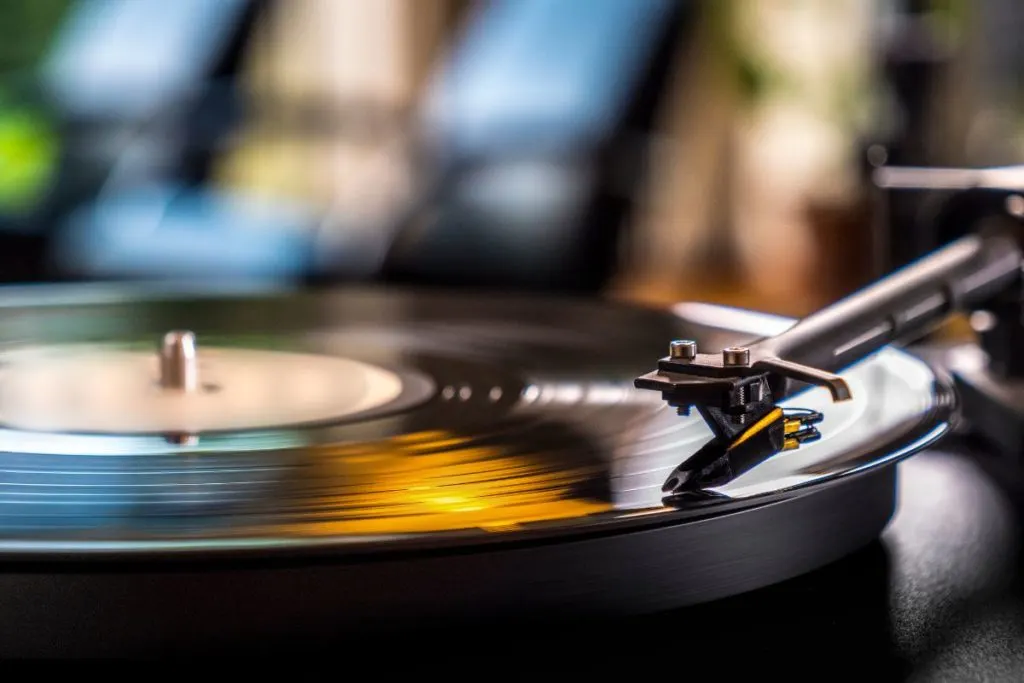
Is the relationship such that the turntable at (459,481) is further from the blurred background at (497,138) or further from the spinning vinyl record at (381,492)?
the blurred background at (497,138)

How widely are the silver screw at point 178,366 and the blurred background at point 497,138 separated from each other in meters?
0.45

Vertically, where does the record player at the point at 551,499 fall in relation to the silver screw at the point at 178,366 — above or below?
below

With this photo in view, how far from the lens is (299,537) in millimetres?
388

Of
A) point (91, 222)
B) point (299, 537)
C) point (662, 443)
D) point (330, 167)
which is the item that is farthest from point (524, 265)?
point (330, 167)

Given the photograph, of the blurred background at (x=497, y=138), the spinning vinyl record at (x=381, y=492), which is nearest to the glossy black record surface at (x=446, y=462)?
the spinning vinyl record at (x=381, y=492)

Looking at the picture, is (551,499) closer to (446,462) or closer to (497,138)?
(446,462)

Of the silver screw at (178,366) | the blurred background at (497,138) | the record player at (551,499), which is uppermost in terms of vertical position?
the blurred background at (497,138)

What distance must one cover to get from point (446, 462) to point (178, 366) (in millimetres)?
235

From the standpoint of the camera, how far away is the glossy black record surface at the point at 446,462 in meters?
0.40

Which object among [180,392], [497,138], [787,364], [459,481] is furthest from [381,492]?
[497,138]

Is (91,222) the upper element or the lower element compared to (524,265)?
upper

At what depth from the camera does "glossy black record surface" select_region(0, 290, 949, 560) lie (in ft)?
1.31

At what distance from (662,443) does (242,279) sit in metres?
1.95

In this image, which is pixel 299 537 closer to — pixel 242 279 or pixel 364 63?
pixel 242 279
